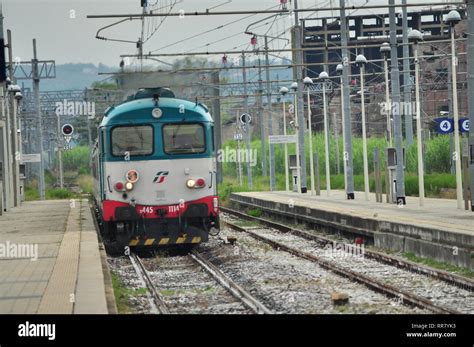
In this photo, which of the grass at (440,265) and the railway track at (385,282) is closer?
the railway track at (385,282)

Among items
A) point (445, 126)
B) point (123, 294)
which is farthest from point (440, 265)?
point (445, 126)

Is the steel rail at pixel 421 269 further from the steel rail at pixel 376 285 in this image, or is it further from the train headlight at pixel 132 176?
the train headlight at pixel 132 176

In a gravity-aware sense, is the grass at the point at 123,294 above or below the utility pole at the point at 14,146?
below

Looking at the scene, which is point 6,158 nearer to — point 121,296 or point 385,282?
point 121,296

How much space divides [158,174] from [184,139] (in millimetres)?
942

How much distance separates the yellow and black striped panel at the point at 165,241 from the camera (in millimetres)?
21609

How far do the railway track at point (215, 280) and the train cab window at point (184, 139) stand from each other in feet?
7.08

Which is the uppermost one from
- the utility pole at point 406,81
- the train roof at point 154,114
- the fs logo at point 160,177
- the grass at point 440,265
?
the utility pole at point 406,81

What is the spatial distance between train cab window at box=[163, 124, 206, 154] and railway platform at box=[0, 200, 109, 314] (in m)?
2.46

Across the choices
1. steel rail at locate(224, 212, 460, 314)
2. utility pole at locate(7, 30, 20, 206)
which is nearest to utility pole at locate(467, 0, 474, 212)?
steel rail at locate(224, 212, 460, 314)

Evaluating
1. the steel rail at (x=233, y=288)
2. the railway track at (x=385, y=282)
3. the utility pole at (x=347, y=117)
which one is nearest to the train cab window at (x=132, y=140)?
the steel rail at (x=233, y=288)

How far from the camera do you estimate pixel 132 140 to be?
21.7 meters
